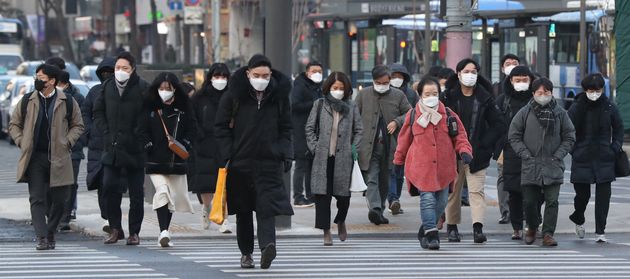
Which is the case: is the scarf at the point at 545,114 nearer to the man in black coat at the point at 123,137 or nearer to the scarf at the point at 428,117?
the scarf at the point at 428,117

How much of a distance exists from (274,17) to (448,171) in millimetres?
2777

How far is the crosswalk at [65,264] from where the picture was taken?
12.0 metres

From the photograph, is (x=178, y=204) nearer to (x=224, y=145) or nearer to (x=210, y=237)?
(x=210, y=237)

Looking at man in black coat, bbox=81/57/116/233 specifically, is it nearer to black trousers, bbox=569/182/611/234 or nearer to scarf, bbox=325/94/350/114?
scarf, bbox=325/94/350/114

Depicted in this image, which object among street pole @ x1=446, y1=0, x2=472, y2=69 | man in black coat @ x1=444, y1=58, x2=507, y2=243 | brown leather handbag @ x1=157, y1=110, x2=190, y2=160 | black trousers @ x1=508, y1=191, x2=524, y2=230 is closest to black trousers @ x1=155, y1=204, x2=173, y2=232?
brown leather handbag @ x1=157, y1=110, x2=190, y2=160

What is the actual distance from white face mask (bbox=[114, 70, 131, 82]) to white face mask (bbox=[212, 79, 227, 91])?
129 cm

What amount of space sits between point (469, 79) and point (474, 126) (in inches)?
20.3

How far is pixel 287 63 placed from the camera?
1593 centimetres

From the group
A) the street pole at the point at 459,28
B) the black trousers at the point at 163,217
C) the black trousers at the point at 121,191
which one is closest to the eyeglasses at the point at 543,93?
the black trousers at the point at 163,217

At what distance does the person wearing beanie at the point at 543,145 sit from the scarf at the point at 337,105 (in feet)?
5.26

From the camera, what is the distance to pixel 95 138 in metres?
15.8

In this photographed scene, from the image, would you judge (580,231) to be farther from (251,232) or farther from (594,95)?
(251,232)

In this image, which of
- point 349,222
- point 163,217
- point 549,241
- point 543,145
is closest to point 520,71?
point 543,145

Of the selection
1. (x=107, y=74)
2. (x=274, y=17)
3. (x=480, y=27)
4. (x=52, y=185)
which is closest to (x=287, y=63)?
(x=274, y=17)
